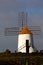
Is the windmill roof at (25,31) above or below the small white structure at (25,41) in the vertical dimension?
above

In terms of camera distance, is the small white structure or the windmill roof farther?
the windmill roof

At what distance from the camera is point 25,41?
5941 centimetres

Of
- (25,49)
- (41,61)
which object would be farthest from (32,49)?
(41,61)

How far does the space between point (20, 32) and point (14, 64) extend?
2961 centimetres

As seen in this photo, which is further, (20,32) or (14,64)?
(20,32)

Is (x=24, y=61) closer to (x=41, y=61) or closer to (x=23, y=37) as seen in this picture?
(x=41, y=61)

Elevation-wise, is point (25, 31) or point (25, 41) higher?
point (25, 31)

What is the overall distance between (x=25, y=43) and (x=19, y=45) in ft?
3.61

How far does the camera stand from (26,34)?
59.3 metres

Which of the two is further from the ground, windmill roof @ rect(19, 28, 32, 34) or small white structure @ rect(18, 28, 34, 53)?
windmill roof @ rect(19, 28, 32, 34)

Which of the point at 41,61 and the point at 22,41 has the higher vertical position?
the point at 22,41

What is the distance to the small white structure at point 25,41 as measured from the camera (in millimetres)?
57831

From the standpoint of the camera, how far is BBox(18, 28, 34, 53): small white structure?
190 ft

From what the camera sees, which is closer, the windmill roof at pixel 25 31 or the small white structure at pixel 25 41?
the small white structure at pixel 25 41
